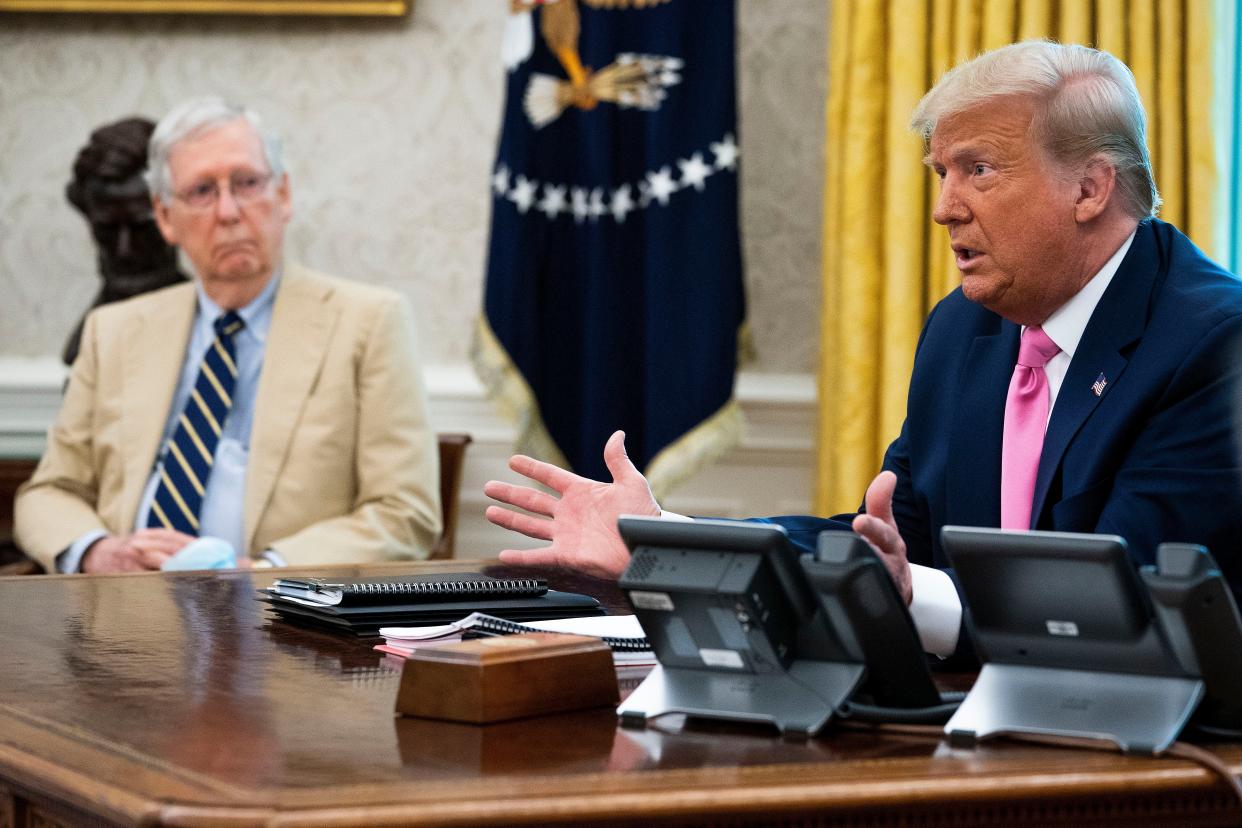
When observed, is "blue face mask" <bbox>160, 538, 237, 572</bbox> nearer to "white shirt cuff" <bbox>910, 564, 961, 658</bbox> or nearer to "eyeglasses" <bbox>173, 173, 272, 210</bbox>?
"eyeglasses" <bbox>173, 173, 272, 210</bbox>

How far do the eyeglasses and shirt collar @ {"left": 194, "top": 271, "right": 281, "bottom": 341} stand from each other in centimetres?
21

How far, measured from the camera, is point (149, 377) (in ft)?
12.8

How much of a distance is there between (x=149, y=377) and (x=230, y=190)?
493 millimetres

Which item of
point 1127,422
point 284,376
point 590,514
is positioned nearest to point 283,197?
point 284,376

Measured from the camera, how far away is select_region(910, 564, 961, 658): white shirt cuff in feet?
6.34

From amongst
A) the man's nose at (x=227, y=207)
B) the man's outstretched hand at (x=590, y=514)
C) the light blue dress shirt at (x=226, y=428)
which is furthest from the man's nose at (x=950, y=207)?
the man's nose at (x=227, y=207)

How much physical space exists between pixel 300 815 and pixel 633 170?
11.4ft

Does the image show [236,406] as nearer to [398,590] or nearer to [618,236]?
[618,236]

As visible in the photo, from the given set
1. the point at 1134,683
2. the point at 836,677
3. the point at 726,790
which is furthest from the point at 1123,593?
the point at 726,790

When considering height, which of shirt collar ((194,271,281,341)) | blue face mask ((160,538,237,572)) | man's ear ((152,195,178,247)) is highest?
man's ear ((152,195,178,247))

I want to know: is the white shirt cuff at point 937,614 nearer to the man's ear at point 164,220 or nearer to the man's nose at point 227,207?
the man's nose at point 227,207

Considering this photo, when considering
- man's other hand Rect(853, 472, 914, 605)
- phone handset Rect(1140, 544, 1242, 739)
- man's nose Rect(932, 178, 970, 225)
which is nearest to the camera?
phone handset Rect(1140, 544, 1242, 739)

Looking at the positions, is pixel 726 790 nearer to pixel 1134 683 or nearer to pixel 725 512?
pixel 1134 683

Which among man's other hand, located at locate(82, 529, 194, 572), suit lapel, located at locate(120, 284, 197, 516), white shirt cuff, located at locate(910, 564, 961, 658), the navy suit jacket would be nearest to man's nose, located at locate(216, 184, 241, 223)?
suit lapel, located at locate(120, 284, 197, 516)
